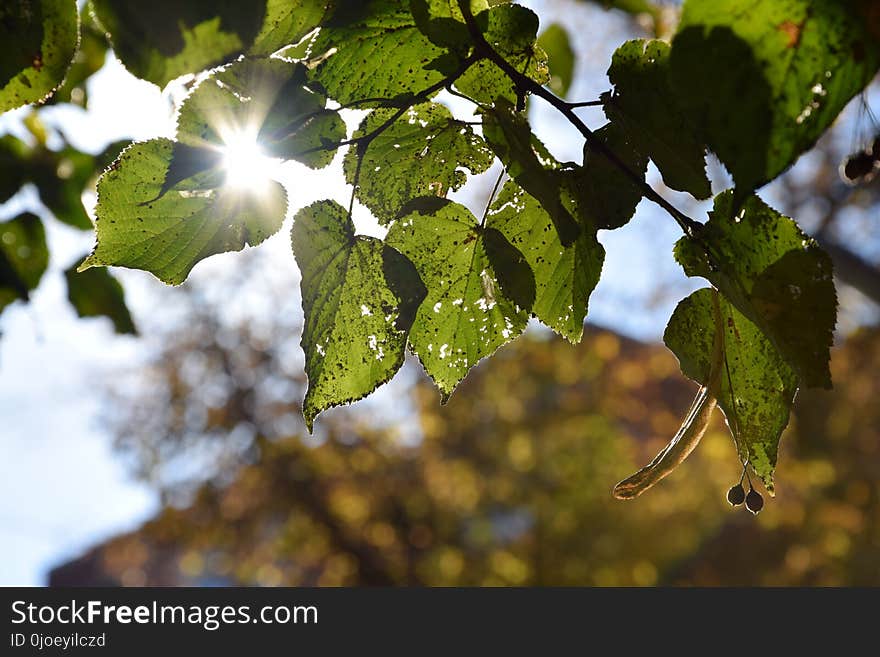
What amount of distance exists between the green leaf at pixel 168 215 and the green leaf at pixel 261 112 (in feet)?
0.08

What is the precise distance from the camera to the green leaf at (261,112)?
379 mm

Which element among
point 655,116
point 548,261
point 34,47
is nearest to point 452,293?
point 548,261

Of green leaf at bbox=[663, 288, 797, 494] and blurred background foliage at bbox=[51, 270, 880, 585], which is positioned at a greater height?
blurred background foliage at bbox=[51, 270, 880, 585]

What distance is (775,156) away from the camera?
26 cm

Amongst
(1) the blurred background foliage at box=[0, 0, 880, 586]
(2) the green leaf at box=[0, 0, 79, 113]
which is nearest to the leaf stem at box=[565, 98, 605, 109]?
(2) the green leaf at box=[0, 0, 79, 113]

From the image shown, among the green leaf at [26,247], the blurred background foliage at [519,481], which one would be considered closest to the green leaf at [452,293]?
the green leaf at [26,247]

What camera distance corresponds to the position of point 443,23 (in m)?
0.38

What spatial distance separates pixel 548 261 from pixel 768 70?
0.20 metres

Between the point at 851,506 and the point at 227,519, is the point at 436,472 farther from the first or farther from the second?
the point at 851,506

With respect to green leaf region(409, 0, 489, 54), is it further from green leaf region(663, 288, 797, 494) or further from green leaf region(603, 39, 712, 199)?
green leaf region(663, 288, 797, 494)

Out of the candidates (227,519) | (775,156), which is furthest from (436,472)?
(775,156)

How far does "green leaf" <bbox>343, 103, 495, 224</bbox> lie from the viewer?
429 millimetres

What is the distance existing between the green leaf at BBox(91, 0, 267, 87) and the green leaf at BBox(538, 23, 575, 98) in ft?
2.68

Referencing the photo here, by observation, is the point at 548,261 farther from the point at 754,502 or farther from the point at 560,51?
the point at 560,51
